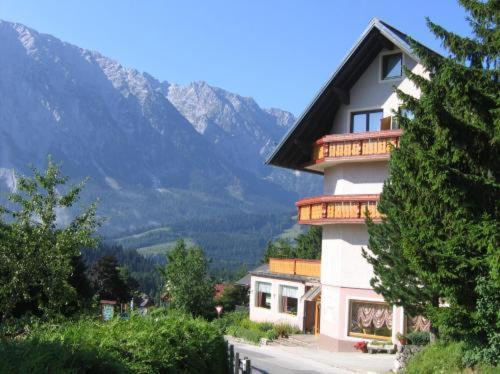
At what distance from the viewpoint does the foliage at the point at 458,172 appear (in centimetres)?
1505

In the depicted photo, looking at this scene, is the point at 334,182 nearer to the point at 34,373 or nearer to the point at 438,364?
the point at 438,364

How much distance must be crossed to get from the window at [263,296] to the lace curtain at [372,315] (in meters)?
15.5

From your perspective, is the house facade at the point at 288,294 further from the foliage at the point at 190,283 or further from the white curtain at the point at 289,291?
the foliage at the point at 190,283

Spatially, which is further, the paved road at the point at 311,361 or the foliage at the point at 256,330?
the foliage at the point at 256,330

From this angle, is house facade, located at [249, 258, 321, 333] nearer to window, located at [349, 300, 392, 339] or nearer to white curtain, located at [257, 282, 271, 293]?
white curtain, located at [257, 282, 271, 293]

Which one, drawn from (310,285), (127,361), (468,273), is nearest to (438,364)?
(468,273)

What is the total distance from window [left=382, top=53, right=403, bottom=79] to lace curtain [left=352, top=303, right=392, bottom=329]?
11175mm

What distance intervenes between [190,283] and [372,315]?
20937mm

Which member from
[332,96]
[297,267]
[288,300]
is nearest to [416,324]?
[332,96]

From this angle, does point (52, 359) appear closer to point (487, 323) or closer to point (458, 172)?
point (458, 172)

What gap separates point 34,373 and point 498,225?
34.8 feet

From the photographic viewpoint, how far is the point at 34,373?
7727 mm

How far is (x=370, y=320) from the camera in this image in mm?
31422

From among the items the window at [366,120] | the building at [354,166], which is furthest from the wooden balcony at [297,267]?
the window at [366,120]
